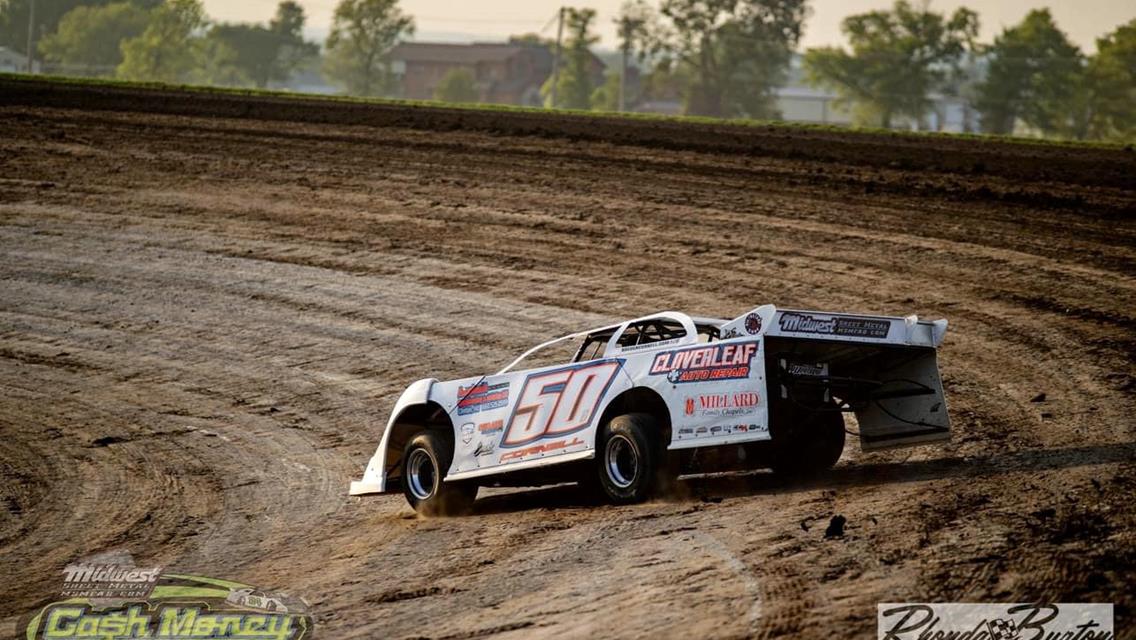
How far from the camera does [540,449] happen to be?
11.0m

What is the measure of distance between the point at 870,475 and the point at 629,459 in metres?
1.88

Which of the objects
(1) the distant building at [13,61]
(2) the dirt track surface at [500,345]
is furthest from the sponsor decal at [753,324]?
(1) the distant building at [13,61]

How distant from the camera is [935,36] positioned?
87.6m

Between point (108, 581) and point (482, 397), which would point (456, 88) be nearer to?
point (482, 397)

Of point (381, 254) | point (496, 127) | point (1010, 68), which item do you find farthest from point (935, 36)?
point (381, 254)

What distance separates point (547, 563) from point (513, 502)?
3.03 meters

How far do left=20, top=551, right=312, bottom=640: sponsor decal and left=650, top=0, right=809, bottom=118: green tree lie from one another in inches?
3240

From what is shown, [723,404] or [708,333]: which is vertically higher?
[708,333]

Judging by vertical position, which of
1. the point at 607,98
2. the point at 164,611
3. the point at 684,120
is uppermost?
the point at 607,98

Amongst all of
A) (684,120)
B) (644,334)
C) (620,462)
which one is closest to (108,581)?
(620,462)

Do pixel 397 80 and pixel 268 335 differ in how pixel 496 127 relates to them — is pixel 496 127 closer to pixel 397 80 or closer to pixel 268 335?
pixel 268 335

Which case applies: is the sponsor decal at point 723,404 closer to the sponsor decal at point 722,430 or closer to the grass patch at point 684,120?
the sponsor decal at point 722,430

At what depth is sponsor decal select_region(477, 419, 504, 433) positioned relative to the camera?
450 inches

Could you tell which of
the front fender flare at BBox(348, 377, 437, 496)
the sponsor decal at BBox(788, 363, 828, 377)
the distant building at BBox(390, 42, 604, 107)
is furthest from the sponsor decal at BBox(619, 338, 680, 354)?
the distant building at BBox(390, 42, 604, 107)
